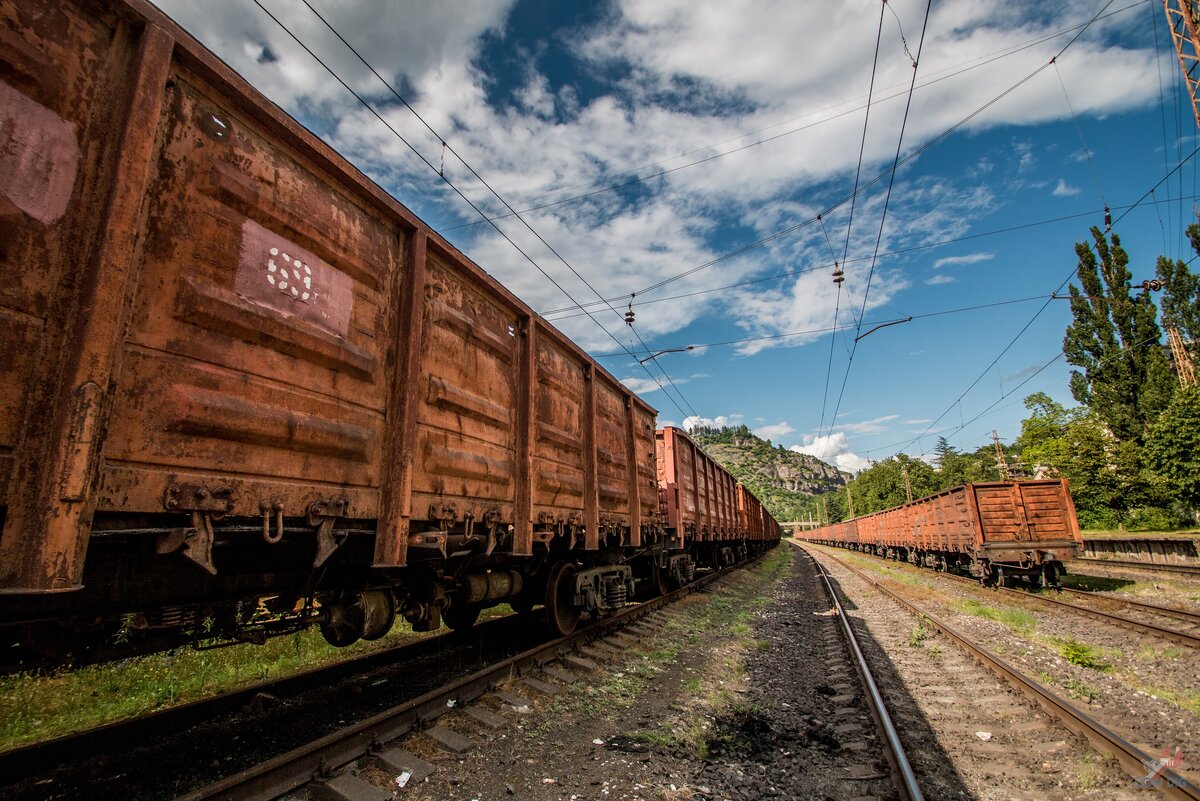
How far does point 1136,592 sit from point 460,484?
16969 mm

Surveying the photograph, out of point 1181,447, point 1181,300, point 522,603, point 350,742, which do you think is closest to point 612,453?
point 522,603

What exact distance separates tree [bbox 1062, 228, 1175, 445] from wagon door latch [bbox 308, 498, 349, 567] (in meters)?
43.4

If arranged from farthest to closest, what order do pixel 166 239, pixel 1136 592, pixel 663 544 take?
pixel 1136 592 < pixel 663 544 < pixel 166 239

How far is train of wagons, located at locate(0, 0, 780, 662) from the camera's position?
1.97 metres

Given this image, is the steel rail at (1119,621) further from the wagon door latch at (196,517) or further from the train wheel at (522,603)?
the wagon door latch at (196,517)

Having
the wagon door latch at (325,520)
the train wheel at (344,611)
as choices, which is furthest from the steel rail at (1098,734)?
the train wheel at (344,611)

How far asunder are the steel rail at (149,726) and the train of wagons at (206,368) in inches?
45.5

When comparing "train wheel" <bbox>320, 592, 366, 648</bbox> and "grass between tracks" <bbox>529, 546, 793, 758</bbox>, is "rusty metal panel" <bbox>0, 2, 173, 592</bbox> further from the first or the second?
"grass between tracks" <bbox>529, 546, 793, 758</bbox>

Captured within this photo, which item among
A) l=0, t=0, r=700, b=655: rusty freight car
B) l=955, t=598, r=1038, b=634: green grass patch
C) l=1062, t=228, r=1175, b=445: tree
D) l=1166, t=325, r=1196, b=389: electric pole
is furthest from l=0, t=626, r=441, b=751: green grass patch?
l=1166, t=325, r=1196, b=389: electric pole

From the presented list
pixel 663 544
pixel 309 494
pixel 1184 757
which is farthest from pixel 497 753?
pixel 663 544

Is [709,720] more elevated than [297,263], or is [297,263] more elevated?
[297,263]

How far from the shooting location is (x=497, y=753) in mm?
3932

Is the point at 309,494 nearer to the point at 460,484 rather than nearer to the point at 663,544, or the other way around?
the point at 460,484

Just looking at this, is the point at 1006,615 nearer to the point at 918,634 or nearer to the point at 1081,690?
the point at 918,634
